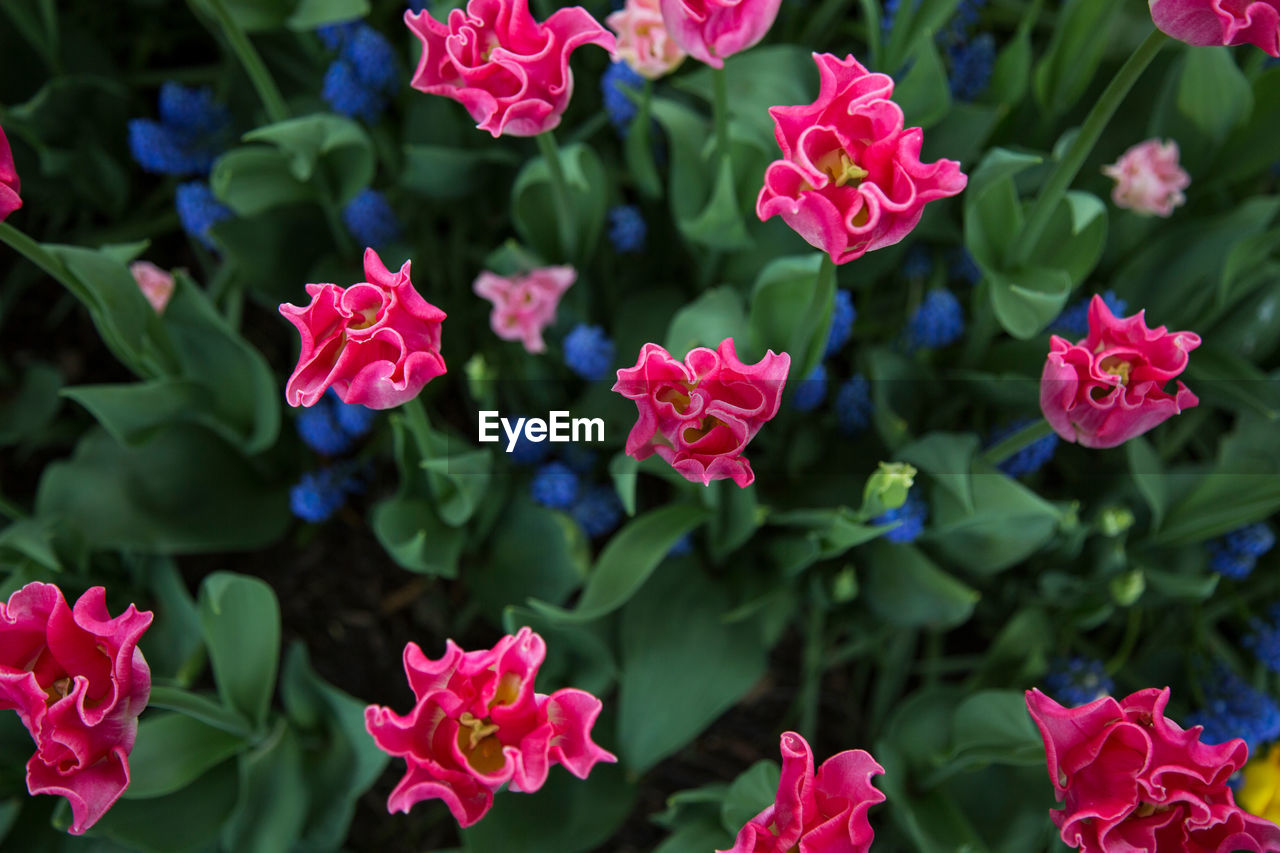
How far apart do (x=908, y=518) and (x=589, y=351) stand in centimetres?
35

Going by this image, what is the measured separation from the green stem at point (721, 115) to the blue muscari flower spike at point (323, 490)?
0.54m

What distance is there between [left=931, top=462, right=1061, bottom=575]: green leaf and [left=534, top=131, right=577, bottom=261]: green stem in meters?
0.44

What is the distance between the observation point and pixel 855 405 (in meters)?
1.04

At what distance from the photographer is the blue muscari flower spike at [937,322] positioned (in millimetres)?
1002

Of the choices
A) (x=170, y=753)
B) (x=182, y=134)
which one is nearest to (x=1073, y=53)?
(x=182, y=134)

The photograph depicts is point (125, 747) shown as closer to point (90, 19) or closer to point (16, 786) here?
point (16, 786)

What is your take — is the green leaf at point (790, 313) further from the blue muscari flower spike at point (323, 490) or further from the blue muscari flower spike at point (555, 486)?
the blue muscari flower spike at point (323, 490)

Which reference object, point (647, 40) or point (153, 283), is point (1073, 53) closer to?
point (647, 40)

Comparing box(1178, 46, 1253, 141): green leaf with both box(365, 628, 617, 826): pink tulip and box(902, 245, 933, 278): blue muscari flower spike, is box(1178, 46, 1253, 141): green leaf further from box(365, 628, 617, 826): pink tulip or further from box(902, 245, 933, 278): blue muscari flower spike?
box(365, 628, 617, 826): pink tulip

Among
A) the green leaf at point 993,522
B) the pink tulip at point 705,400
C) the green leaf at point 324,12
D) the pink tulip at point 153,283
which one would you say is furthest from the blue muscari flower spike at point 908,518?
the pink tulip at point 153,283

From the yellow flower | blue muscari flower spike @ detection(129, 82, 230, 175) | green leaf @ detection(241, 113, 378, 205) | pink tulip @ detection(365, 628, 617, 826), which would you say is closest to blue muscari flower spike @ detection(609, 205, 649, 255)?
green leaf @ detection(241, 113, 378, 205)

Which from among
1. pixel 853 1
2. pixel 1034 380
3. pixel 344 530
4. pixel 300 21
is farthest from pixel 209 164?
pixel 1034 380

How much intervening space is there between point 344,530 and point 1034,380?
84cm

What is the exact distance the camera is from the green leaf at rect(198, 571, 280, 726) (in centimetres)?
92
